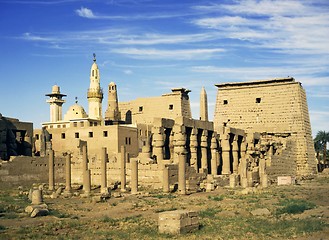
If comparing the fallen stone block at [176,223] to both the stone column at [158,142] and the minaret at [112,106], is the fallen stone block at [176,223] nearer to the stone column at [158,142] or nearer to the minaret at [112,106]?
the stone column at [158,142]

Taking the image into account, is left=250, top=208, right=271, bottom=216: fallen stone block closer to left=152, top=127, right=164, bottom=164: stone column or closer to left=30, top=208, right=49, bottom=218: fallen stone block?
left=30, top=208, right=49, bottom=218: fallen stone block

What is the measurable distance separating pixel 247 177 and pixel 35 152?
2107 cm

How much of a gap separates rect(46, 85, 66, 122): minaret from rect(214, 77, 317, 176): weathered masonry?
23.9m

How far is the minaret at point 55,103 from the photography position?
216 feet

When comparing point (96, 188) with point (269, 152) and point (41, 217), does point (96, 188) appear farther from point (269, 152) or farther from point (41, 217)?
point (269, 152)

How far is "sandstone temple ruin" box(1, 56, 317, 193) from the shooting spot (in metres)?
34.5

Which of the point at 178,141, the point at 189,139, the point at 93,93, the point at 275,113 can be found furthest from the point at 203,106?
the point at 178,141

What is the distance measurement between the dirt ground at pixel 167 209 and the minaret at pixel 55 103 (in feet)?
119

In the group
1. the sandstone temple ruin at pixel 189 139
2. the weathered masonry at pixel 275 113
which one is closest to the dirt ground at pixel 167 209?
the sandstone temple ruin at pixel 189 139

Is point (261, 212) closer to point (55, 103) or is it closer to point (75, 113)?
point (75, 113)

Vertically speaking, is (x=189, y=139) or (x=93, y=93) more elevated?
(x=93, y=93)

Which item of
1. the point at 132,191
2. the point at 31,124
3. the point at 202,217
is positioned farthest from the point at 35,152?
the point at 202,217

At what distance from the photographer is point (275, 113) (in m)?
49.5

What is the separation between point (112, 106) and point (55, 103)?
1574 centimetres
